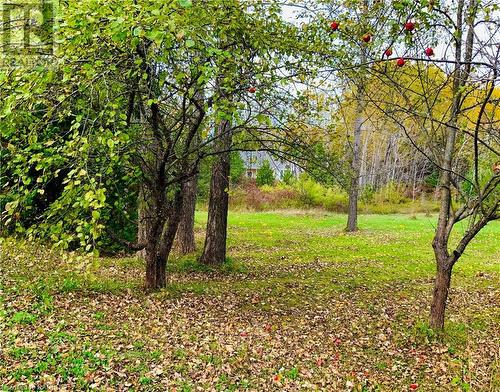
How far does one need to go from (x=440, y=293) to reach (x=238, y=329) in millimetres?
2569

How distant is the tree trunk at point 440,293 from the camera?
5266mm

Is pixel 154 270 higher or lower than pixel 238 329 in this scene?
higher

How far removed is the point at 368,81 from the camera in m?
5.60

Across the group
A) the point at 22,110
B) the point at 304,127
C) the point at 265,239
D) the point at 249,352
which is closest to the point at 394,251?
the point at 265,239

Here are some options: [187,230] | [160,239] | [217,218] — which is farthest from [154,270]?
[187,230]

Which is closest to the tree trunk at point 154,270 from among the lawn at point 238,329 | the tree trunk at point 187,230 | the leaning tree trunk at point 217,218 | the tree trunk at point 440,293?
the lawn at point 238,329

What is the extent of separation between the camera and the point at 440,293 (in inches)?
210

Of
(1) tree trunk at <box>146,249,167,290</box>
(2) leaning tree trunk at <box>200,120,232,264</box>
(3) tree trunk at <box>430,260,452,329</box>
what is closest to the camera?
(3) tree trunk at <box>430,260,452,329</box>

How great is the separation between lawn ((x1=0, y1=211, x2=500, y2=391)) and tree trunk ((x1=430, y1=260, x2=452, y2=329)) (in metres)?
0.17

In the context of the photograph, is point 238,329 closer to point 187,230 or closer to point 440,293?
point 440,293

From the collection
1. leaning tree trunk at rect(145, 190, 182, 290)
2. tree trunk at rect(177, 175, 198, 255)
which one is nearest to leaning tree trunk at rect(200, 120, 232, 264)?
tree trunk at rect(177, 175, 198, 255)

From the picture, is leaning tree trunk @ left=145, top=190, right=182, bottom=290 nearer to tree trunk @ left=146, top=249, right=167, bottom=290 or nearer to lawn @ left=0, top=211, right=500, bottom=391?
tree trunk @ left=146, top=249, right=167, bottom=290

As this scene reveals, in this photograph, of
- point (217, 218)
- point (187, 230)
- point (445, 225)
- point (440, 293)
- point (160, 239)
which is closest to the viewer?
point (445, 225)

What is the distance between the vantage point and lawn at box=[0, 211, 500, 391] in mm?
4066
